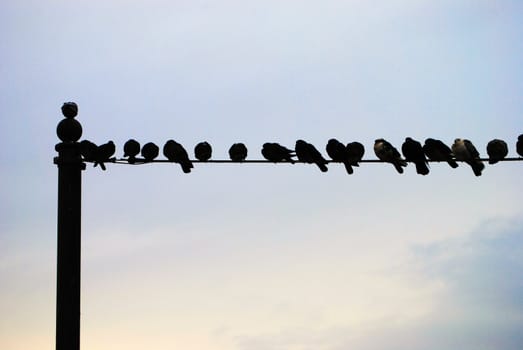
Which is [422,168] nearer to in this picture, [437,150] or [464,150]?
[437,150]

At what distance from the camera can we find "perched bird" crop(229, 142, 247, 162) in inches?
574

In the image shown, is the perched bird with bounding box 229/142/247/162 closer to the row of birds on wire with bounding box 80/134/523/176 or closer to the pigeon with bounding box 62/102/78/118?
the row of birds on wire with bounding box 80/134/523/176

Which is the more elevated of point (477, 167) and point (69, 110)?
point (477, 167)

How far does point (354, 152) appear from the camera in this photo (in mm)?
13484

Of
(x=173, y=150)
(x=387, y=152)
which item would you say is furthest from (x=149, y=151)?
(x=387, y=152)

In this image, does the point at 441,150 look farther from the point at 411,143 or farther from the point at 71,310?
the point at 71,310

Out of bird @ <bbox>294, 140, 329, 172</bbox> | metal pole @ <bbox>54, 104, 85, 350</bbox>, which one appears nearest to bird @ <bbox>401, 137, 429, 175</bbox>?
bird @ <bbox>294, 140, 329, 172</bbox>

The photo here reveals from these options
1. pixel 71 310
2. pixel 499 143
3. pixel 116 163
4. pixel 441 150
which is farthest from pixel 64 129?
pixel 499 143

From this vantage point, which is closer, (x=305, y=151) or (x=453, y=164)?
(x=453, y=164)

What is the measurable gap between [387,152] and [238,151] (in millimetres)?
2366

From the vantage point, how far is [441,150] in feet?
45.3

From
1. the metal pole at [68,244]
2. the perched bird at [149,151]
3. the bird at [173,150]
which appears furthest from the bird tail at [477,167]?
the metal pole at [68,244]

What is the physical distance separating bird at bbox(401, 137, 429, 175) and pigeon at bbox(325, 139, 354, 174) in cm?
97

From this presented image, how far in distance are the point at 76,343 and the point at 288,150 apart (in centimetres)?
555
